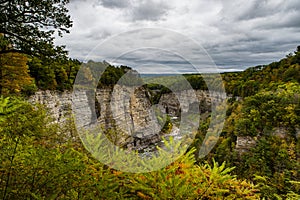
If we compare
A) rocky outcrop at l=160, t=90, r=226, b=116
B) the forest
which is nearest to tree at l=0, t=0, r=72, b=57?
the forest

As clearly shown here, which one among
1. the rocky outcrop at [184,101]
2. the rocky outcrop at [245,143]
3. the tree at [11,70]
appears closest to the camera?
the rocky outcrop at [184,101]

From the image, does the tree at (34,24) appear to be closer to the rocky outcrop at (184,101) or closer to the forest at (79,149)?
the forest at (79,149)

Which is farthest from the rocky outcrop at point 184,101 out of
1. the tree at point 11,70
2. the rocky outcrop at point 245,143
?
the rocky outcrop at point 245,143

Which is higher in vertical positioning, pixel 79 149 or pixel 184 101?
pixel 184 101

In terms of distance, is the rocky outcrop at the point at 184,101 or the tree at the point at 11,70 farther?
the tree at the point at 11,70

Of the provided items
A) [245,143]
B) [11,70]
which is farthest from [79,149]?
[245,143]

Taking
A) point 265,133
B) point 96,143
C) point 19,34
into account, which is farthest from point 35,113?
point 265,133

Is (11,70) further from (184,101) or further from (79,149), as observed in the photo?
(79,149)

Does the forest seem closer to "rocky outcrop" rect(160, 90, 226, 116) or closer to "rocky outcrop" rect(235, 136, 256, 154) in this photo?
"rocky outcrop" rect(235, 136, 256, 154)
